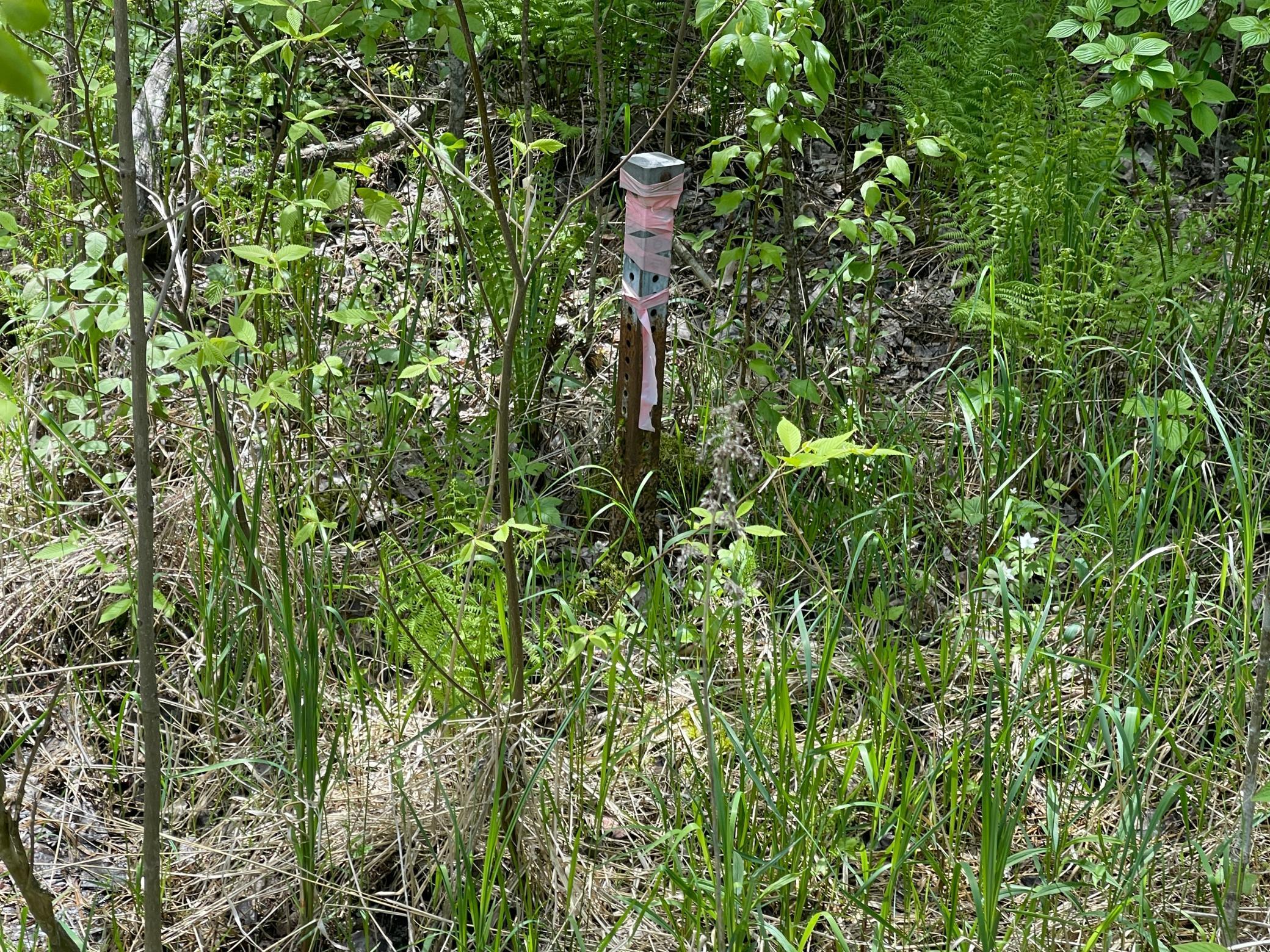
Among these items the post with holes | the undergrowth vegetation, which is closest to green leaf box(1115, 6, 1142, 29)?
the undergrowth vegetation

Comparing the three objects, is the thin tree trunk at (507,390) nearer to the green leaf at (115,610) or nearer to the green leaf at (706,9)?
the green leaf at (706,9)

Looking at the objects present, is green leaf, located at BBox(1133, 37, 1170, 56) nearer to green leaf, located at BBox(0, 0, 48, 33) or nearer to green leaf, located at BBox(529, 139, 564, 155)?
green leaf, located at BBox(529, 139, 564, 155)

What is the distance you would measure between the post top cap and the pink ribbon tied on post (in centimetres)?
1

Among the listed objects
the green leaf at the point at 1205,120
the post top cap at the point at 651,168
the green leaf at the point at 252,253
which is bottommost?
the green leaf at the point at 252,253

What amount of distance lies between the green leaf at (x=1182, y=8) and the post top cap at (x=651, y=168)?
147 cm

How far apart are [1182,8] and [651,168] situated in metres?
1.58

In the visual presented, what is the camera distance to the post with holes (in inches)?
113

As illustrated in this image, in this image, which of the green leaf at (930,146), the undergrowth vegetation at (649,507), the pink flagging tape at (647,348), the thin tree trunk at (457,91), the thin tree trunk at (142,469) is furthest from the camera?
the thin tree trunk at (457,91)

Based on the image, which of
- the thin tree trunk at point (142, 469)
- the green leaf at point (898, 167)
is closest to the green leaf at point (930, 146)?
the green leaf at point (898, 167)

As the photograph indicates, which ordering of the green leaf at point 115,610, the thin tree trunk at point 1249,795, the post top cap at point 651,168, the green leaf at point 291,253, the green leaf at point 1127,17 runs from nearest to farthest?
the thin tree trunk at point 1249,795 → the green leaf at point 291,253 → the green leaf at point 115,610 → the post top cap at point 651,168 → the green leaf at point 1127,17

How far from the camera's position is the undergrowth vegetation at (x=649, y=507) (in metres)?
2.25

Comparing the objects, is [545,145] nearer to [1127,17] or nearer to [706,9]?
[706,9]

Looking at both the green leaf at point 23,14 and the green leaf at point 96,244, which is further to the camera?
the green leaf at point 96,244

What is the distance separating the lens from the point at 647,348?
305cm
